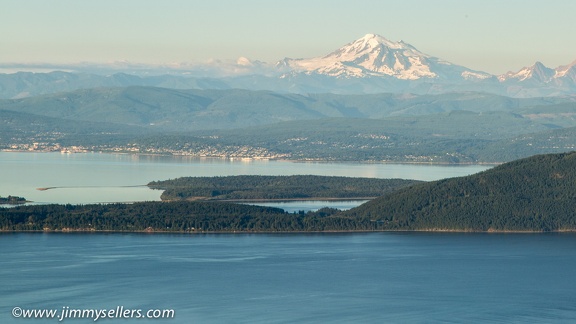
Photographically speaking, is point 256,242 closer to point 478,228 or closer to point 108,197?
point 478,228

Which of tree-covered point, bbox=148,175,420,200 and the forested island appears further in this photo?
tree-covered point, bbox=148,175,420,200

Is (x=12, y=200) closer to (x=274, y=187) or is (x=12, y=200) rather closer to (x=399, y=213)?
(x=274, y=187)

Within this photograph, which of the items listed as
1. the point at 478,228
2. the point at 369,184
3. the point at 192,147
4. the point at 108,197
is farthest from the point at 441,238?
the point at 192,147

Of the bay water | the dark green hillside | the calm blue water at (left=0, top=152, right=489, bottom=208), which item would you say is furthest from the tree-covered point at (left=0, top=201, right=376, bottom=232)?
the calm blue water at (left=0, top=152, right=489, bottom=208)

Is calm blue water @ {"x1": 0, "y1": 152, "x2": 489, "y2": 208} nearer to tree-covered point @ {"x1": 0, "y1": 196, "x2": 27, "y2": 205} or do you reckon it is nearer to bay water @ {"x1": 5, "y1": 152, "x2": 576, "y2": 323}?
tree-covered point @ {"x1": 0, "y1": 196, "x2": 27, "y2": 205}

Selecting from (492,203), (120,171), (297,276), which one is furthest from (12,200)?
(120,171)

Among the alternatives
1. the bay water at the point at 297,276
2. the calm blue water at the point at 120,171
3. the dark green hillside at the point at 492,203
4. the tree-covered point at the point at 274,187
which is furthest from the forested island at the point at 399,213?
the tree-covered point at the point at 274,187
